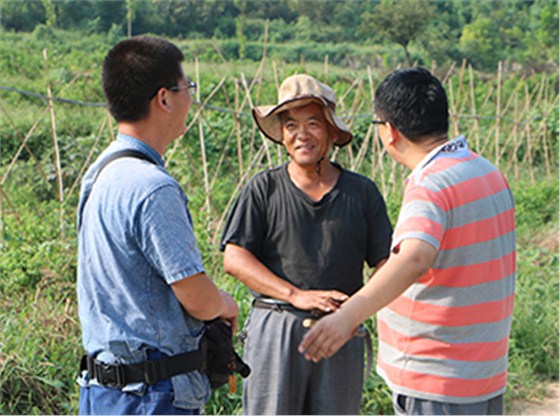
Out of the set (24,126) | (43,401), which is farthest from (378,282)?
(24,126)

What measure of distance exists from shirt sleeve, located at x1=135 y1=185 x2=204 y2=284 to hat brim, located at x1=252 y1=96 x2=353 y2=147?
45.4 inches

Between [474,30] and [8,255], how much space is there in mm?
31607

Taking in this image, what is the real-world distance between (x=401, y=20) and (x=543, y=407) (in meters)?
29.6

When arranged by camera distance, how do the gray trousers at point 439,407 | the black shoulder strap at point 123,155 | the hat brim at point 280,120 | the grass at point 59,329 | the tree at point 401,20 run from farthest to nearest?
the tree at point 401,20 → the grass at point 59,329 → the hat brim at point 280,120 → the gray trousers at point 439,407 → the black shoulder strap at point 123,155

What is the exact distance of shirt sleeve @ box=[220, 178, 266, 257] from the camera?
304cm

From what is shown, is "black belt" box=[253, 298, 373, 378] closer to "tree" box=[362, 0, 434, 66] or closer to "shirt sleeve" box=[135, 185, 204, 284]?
"shirt sleeve" box=[135, 185, 204, 284]

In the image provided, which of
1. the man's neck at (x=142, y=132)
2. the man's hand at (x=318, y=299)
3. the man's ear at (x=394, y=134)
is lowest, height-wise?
the man's hand at (x=318, y=299)

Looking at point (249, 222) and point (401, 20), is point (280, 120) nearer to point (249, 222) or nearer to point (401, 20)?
point (249, 222)

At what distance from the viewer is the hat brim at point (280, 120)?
3.12m

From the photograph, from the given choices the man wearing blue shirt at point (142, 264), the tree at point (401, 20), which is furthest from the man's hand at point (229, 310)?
the tree at point (401, 20)

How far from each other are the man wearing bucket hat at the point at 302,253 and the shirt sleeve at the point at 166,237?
926mm

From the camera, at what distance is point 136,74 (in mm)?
2168

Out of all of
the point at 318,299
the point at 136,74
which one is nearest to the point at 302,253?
the point at 318,299

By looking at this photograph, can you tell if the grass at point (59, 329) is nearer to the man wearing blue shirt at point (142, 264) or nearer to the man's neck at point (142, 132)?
the man wearing blue shirt at point (142, 264)
